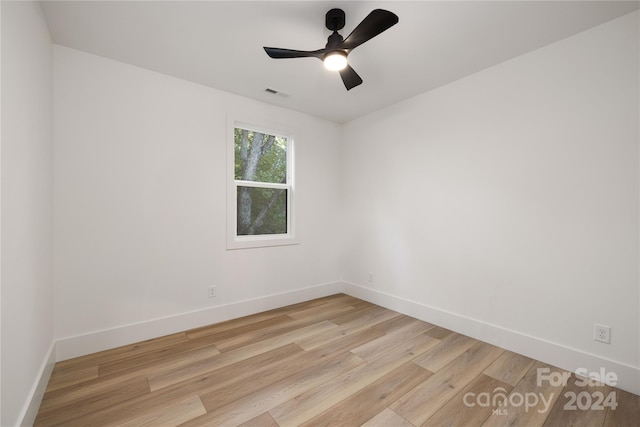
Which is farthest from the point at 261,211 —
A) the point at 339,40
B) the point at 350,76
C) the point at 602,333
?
the point at 602,333

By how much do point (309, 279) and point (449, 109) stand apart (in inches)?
105

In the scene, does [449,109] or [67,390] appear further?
[449,109]

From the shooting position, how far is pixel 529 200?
230cm

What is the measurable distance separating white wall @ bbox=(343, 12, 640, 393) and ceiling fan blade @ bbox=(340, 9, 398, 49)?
1.53 m

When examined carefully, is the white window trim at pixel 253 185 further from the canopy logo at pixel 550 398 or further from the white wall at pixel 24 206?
the canopy logo at pixel 550 398

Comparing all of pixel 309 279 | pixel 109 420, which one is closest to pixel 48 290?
pixel 109 420

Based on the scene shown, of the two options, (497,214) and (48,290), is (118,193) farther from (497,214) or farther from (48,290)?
(497,214)

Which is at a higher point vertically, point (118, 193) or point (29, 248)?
point (118, 193)

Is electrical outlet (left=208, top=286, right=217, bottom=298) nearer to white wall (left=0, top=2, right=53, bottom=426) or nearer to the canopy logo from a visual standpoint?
white wall (left=0, top=2, right=53, bottom=426)

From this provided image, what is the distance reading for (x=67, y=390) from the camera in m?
1.85

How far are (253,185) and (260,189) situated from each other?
118mm

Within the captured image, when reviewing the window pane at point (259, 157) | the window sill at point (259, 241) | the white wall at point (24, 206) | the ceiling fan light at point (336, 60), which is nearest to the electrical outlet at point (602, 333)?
the ceiling fan light at point (336, 60)

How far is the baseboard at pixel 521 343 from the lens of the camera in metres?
1.88

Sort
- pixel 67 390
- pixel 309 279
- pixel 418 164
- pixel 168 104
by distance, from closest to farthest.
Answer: pixel 67 390
pixel 168 104
pixel 418 164
pixel 309 279
